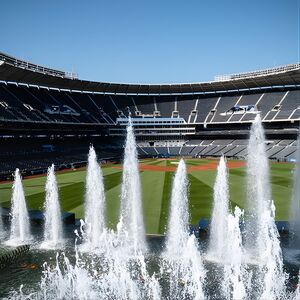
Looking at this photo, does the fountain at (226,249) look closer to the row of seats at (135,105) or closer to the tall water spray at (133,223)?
the tall water spray at (133,223)

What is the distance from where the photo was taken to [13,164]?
64875 millimetres

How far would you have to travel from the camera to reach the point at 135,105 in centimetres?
11100

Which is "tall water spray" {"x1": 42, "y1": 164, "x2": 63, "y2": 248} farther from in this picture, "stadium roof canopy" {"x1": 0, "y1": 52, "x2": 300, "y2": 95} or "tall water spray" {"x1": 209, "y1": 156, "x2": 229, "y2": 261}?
"stadium roof canopy" {"x1": 0, "y1": 52, "x2": 300, "y2": 95}

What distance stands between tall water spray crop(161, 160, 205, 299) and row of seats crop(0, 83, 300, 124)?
58.7 m

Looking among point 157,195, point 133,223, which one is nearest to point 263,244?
point 133,223

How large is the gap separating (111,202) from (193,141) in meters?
77.4

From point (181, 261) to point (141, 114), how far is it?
297 ft

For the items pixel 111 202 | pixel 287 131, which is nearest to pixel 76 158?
pixel 111 202

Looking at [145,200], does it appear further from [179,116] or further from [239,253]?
[179,116]

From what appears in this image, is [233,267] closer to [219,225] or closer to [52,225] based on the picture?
[219,225]

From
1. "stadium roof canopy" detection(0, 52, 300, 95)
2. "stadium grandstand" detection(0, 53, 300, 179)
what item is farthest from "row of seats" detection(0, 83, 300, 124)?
"stadium roof canopy" detection(0, 52, 300, 95)

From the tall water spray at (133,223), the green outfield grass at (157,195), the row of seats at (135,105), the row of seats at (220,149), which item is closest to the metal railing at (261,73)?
the row of seats at (135,105)

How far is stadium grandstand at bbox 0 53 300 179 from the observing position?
78438 mm

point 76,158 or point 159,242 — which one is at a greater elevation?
point 76,158
